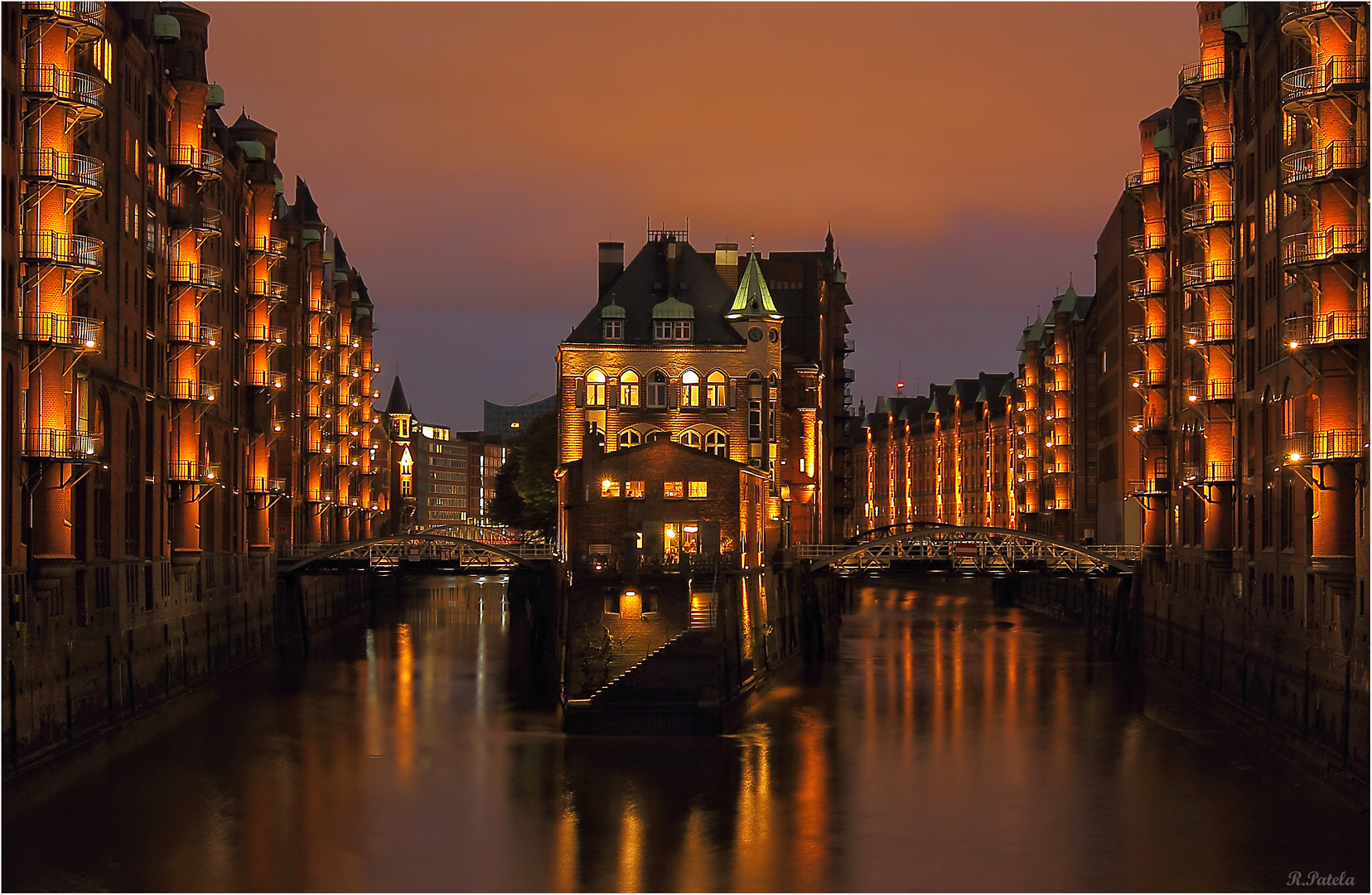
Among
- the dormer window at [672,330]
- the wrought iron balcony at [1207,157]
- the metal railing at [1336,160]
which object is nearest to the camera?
the metal railing at [1336,160]

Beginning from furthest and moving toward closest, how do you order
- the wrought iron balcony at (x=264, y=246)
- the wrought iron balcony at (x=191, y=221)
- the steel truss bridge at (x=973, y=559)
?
the wrought iron balcony at (x=264, y=246) → the steel truss bridge at (x=973, y=559) → the wrought iron balcony at (x=191, y=221)

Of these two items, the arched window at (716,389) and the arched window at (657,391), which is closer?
the arched window at (657,391)

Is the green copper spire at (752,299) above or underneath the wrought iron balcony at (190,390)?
above

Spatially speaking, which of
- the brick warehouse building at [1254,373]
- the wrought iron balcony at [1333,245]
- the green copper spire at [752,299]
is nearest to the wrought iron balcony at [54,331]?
the wrought iron balcony at [1333,245]

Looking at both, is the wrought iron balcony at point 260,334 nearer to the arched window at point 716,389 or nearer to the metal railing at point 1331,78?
the arched window at point 716,389

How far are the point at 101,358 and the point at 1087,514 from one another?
2943 inches

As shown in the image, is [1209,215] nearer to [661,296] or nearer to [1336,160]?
[1336,160]

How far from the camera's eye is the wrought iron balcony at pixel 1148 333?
276 feet

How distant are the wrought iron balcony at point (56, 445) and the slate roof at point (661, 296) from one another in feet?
141

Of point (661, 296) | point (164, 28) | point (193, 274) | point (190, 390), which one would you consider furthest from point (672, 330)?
point (164, 28)

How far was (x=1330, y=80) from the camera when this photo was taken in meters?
49.0

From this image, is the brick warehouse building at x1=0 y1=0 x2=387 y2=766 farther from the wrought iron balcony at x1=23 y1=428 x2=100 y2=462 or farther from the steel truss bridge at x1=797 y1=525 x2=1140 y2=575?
the steel truss bridge at x1=797 y1=525 x2=1140 y2=575

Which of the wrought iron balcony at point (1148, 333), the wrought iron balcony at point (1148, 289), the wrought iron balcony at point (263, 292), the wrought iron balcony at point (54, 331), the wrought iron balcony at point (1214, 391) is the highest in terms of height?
the wrought iron balcony at point (263, 292)

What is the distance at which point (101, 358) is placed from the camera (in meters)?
58.2
